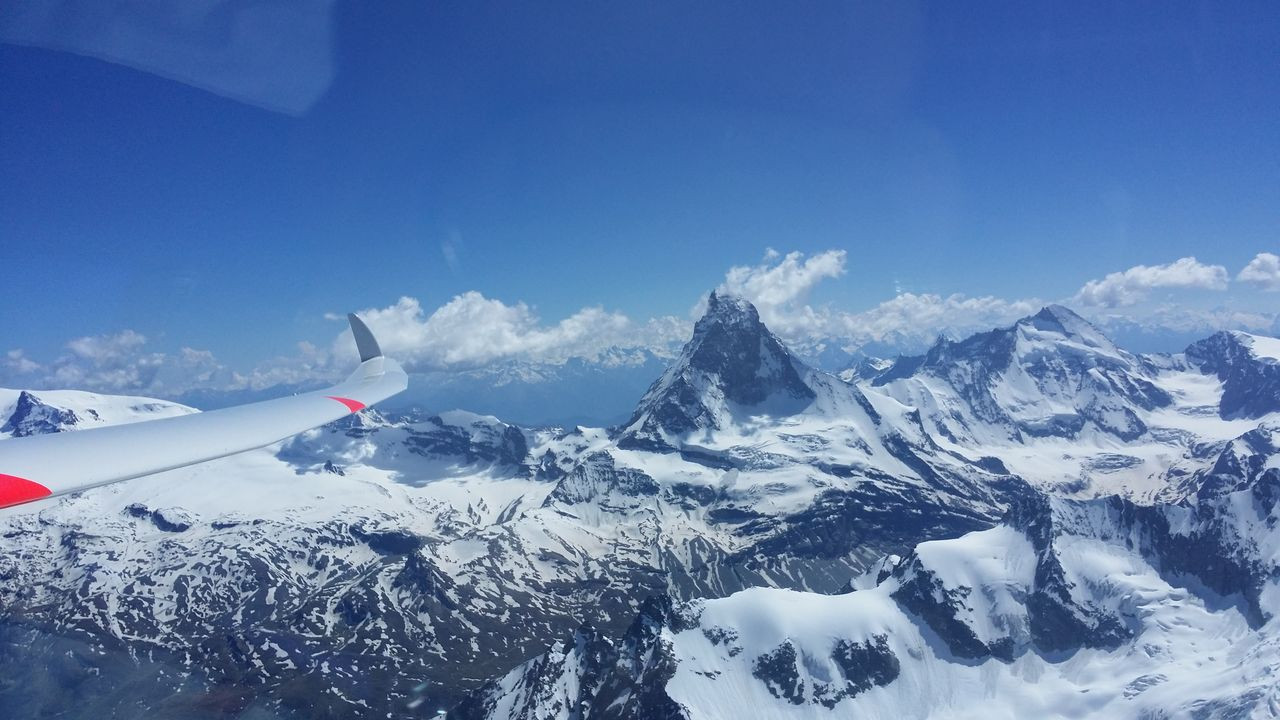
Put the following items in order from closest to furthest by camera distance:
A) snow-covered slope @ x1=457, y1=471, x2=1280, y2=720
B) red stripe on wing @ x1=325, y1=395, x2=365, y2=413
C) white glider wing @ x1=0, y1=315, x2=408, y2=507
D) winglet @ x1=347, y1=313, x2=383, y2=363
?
1. white glider wing @ x1=0, y1=315, x2=408, y2=507
2. red stripe on wing @ x1=325, y1=395, x2=365, y2=413
3. winglet @ x1=347, y1=313, x2=383, y2=363
4. snow-covered slope @ x1=457, y1=471, x2=1280, y2=720

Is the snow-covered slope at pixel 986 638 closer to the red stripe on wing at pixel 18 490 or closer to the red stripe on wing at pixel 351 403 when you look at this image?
the red stripe on wing at pixel 351 403

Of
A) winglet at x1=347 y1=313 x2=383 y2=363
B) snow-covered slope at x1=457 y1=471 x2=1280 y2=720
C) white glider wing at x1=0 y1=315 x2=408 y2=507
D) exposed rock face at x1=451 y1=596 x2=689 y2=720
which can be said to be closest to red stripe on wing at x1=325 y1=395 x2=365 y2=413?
white glider wing at x1=0 y1=315 x2=408 y2=507

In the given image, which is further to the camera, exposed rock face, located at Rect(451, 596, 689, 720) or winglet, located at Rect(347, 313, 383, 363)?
exposed rock face, located at Rect(451, 596, 689, 720)

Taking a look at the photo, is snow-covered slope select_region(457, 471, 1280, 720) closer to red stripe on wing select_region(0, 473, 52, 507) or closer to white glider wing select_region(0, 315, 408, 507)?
white glider wing select_region(0, 315, 408, 507)

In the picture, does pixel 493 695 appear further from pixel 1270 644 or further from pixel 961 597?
pixel 1270 644

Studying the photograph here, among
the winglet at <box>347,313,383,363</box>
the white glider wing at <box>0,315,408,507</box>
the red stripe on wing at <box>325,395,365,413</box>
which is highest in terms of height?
the winglet at <box>347,313,383,363</box>

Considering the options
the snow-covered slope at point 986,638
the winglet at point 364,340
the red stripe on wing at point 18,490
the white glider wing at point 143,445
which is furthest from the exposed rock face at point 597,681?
the red stripe on wing at point 18,490

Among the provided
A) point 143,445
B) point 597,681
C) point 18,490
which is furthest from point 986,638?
point 18,490
